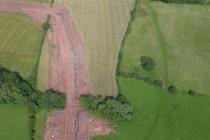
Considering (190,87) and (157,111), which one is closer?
(157,111)

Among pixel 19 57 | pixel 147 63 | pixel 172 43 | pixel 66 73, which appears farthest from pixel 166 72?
pixel 19 57

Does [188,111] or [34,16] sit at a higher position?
[34,16]

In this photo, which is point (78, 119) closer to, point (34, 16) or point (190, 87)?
point (190, 87)

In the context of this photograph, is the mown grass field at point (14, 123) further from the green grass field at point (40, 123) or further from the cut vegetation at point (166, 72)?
the cut vegetation at point (166, 72)

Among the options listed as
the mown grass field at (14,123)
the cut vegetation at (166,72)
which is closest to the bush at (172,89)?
the cut vegetation at (166,72)

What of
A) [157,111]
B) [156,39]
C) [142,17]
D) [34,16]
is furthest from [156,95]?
[34,16]

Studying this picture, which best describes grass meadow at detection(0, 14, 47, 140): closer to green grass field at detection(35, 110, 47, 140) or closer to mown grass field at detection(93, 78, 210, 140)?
green grass field at detection(35, 110, 47, 140)
